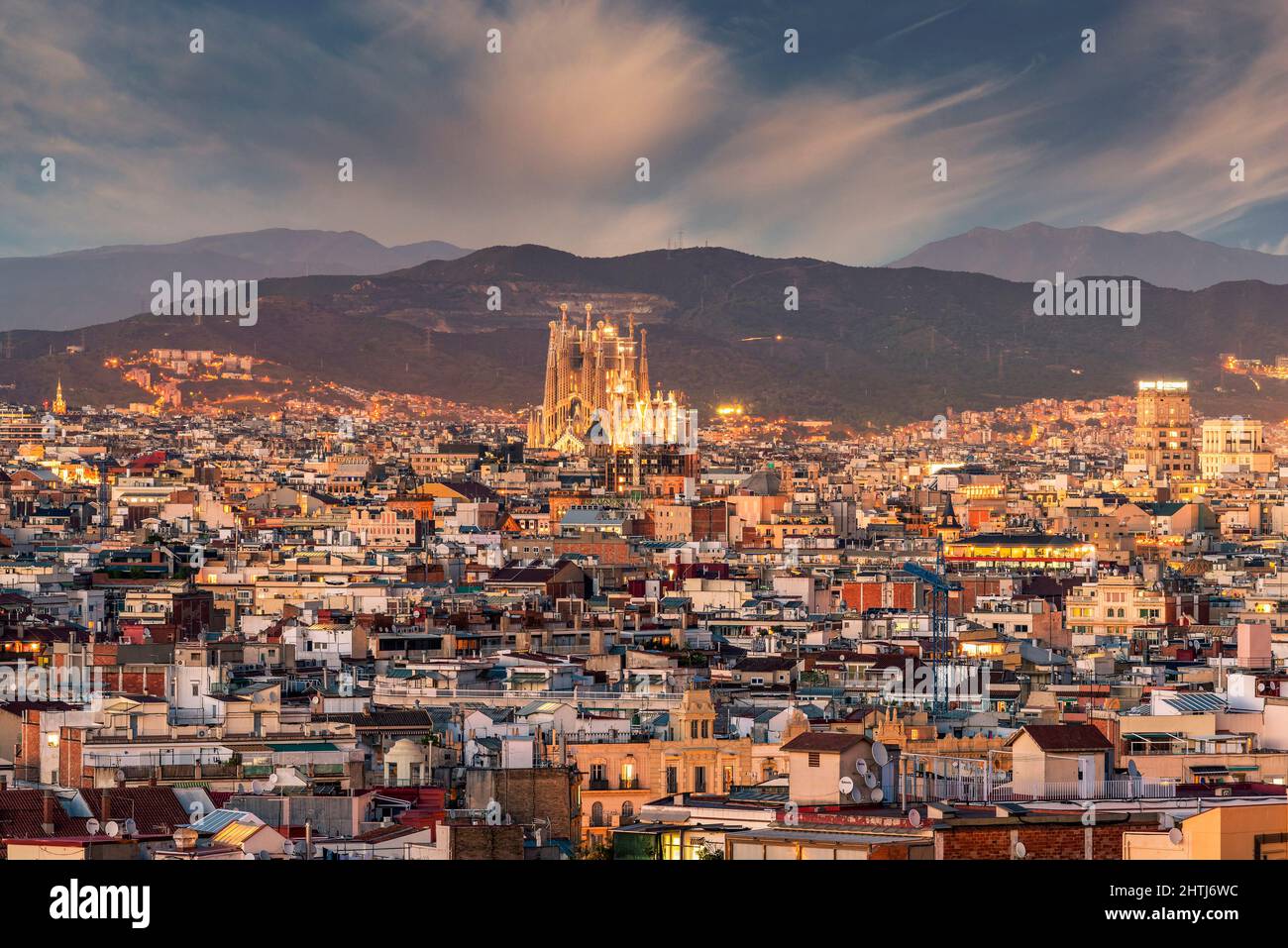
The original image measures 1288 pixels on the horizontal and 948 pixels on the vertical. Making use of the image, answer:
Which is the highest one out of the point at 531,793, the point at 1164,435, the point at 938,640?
the point at 1164,435

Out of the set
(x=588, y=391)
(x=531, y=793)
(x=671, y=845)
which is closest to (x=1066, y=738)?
(x=671, y=845)

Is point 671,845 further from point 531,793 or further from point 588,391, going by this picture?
point 588,391

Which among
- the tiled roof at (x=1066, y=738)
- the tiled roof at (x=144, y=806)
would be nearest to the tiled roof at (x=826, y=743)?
the tiled roof at (x=1066, y=738)

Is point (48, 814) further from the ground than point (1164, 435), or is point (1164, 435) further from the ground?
point (1164, 435)

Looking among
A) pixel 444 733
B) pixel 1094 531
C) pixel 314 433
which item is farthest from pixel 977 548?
pixel 314 433

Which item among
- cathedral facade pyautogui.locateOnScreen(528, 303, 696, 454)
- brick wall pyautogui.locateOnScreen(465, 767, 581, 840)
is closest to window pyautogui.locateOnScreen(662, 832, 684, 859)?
brick wall pyautogui.locateOnScreen(465, 767, 581, 840)

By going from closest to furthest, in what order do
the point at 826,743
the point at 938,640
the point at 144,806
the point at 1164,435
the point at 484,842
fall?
the point at 826,743 → the point at 484,842 → the point at 144,806 → the point at 938,640 → the point at 1164,435

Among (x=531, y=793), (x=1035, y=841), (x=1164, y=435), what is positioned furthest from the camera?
(x=1164, y=435)

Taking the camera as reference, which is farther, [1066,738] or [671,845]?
[1066,738]
